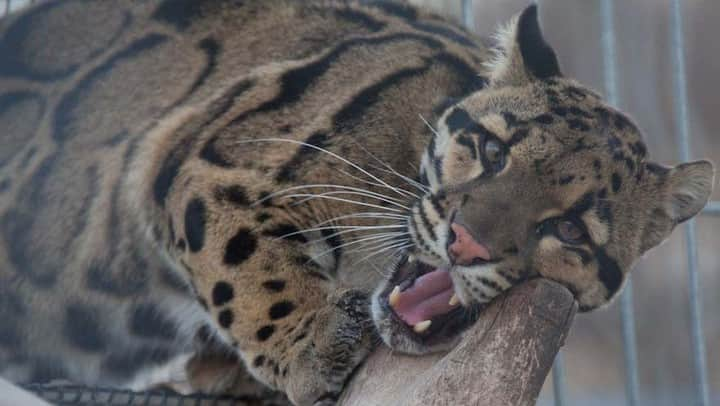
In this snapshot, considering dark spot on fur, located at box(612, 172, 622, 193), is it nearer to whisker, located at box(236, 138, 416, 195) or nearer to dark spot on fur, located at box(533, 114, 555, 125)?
dark spot on fur, located at box(533, 114, 555, 125)

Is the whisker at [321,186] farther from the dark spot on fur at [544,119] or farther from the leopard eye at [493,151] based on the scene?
the dark spot on fur at [544,119]

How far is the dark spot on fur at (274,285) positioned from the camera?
2525 mm

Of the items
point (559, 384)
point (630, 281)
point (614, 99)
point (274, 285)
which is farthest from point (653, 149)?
point (274, 285)

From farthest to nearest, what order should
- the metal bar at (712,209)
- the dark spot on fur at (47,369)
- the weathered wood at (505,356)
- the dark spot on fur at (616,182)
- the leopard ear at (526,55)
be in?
the metal bar at (712,209) → the dark spot on fur at (47,369) → the leopard ear at (526,55) → the dark spot on fur at (616,182) → the weathered wood at (505,356)

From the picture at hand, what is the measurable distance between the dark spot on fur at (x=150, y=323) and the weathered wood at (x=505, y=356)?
3.65ft

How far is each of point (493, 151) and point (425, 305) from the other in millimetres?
385

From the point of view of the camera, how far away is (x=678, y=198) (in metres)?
2.57

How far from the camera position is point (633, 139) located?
2.46 meters

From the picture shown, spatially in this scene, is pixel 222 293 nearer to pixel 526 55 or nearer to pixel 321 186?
pixel 321 186

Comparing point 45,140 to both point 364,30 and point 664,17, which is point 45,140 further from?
point 664,17

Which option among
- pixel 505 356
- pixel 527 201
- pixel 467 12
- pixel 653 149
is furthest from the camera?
pixel 653 149

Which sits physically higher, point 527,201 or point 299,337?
point 527,201

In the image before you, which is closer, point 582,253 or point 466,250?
point 466,250

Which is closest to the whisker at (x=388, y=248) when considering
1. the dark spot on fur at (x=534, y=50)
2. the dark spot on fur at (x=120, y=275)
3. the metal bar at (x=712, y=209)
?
the dark spot on fur at (x=534, y=50)
